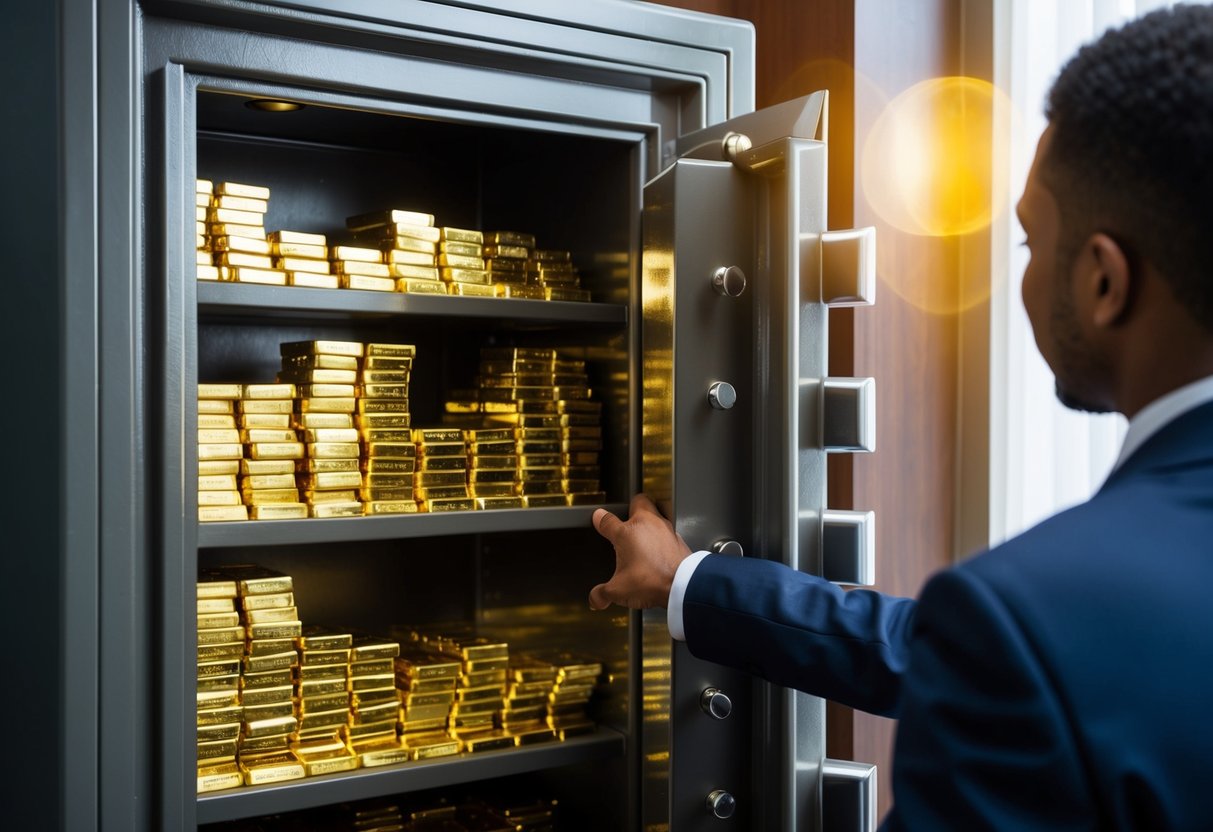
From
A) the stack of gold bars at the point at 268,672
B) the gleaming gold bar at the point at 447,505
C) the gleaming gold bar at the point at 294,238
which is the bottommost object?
the stack of gold bars at the point at 268,672

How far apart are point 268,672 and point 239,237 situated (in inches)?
22.7

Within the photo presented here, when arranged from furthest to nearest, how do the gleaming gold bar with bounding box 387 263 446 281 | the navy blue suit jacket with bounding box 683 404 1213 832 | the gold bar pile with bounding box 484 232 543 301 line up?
the gold bar pile with bounding box 484 232 543 301
the gleaming gold bar with bounding box 387 263 446 281
the navy blue suit jacket with bounding box 683 404 1213 832

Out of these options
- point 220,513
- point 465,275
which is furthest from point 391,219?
point 220,513

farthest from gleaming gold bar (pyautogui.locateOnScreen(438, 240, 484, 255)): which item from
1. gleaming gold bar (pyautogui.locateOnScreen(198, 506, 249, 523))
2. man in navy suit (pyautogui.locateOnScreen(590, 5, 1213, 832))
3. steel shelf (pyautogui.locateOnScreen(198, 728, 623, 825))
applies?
man in navy suit (pyautogui.locateOnScreen(590, 5, 1213, 832))

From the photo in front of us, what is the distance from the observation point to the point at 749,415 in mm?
1555

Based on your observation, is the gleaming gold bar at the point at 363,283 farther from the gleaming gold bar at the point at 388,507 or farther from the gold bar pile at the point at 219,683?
the gold bar pile at the point at 219,683

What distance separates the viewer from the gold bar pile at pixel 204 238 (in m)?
1.50

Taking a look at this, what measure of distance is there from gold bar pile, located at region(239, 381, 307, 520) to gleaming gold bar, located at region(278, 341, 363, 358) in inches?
2.8

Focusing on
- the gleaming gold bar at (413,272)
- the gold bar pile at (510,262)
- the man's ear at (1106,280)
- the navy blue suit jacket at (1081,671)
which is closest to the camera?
the navy blue suit jacket at (1081,671)

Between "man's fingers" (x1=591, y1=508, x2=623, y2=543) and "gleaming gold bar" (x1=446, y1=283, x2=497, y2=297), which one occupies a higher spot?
"gleaming gold bar" (x1=446, y1=283, x2=497, y2=297)

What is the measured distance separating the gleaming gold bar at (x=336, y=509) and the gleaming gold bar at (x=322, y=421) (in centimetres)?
11

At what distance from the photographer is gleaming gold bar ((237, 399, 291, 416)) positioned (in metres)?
1.53

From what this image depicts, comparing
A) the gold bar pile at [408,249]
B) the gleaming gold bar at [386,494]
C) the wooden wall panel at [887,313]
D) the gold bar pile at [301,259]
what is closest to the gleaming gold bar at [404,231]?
the gold bar pile at [408,249]

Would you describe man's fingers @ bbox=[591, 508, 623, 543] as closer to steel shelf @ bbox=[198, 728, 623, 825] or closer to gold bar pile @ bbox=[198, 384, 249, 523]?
Result: steel shelf @ bbox=[198, 728, 623, 825]
